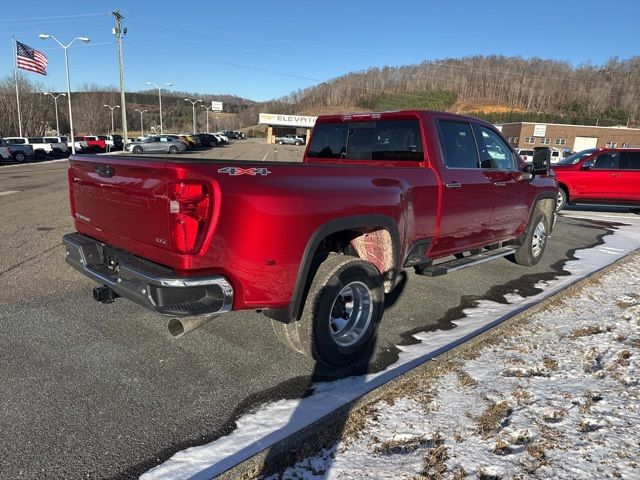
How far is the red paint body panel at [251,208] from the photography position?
2.71m

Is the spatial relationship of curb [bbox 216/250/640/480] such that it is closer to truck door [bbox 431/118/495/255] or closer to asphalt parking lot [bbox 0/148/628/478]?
asphalt parking lot [bbox 0/148/628/478]

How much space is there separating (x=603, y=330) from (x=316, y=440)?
3240 mm

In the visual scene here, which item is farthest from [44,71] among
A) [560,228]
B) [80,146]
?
[560,228]

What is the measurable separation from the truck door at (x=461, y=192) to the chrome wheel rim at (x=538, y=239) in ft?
6.09

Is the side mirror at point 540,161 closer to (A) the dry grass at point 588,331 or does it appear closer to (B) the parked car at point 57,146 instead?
(A) the dry grass at point 588,331

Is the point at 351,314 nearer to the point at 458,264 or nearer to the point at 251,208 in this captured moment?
the point at 251,208

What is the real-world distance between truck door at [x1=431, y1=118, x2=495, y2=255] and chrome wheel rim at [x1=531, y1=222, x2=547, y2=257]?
6.09ft

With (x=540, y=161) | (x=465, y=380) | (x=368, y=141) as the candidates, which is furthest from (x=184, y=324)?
(x=540, y=161)

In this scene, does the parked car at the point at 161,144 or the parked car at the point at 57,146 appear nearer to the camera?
the parked car at the point at 57,146

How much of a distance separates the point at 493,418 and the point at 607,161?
11910 millimetres

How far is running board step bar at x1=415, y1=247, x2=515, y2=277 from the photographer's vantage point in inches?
179

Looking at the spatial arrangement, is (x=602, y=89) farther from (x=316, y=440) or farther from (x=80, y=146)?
(x=316, y=440)

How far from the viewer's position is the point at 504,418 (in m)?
2.86

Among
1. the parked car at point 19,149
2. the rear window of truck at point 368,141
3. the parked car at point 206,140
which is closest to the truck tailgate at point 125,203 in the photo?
the rear window of truck at point 368,141
